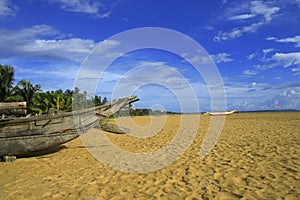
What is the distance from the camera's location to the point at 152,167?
257 inches

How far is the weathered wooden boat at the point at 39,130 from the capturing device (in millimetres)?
7840

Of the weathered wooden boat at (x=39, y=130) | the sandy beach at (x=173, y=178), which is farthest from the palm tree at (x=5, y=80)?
the sandy beach at (x=173, y=178)

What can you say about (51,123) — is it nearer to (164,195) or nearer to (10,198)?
(10,198)

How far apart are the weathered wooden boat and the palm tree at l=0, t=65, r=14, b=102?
46.3 feet

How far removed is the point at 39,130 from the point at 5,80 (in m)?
15.3

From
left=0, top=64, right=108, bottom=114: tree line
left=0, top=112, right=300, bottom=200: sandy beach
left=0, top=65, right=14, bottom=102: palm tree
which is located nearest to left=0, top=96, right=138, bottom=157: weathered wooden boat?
left=0, top=112, right=300, bottom=200: sandy beach

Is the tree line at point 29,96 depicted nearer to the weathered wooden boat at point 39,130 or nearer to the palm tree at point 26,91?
the palm tree at point 26,91

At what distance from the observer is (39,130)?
8312mm

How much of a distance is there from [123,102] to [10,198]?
5986 millimetres

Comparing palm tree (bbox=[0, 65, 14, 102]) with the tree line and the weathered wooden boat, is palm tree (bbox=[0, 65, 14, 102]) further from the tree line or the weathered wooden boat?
the weathered wooden boat

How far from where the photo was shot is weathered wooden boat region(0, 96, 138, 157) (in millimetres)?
7840

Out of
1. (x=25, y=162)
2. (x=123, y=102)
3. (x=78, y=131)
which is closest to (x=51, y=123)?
(x=78, y=131)

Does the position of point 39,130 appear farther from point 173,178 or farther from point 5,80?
point 5,80

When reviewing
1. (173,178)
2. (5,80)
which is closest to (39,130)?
(173,178)
